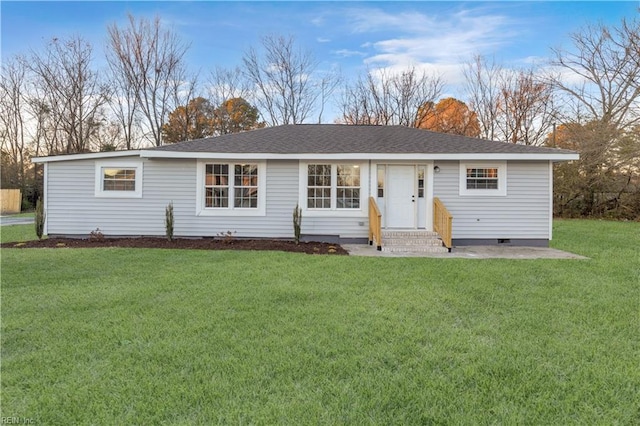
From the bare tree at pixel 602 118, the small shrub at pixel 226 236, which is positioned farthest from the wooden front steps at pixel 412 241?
the bare tree at pixel 602 118

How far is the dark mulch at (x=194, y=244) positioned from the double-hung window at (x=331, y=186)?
1.17 metres

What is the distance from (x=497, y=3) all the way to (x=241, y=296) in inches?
476

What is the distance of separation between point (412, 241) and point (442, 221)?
0.93 meters

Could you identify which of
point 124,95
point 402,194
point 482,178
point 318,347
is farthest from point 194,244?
point 124,95

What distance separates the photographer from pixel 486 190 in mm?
9633

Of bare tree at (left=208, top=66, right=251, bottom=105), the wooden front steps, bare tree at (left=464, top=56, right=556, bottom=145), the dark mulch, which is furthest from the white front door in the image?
bare tree at (left=208, top=66, right=251, bottom=105)

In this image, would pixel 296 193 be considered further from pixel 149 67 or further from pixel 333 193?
pixel 149 67

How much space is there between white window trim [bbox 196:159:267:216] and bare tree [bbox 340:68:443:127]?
16920 millimetres

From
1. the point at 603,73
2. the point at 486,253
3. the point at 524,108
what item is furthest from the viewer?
the point at 524,108

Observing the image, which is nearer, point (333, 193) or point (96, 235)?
point (96, 235)

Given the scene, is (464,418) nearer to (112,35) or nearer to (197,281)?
(197,281)

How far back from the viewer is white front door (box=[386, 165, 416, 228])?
9.95 m

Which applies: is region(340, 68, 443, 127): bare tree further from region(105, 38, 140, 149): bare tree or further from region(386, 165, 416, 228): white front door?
region(386, 165, 416, 228): white front door

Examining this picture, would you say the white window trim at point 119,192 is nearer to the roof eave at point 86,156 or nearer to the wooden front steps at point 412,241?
the roof eave at point 86,156
